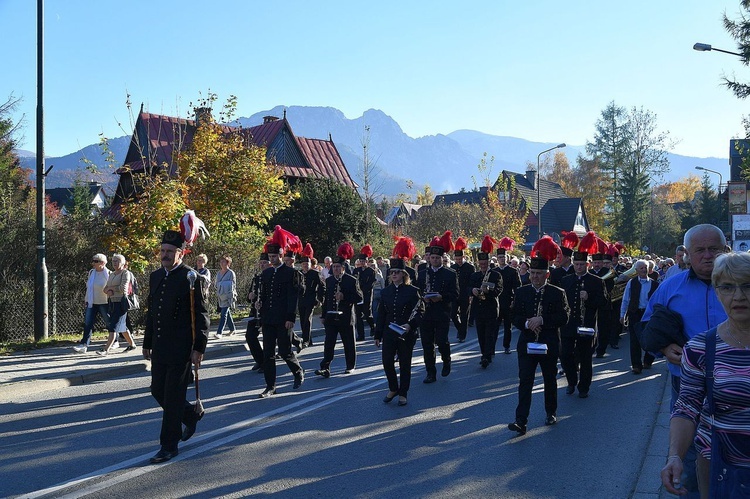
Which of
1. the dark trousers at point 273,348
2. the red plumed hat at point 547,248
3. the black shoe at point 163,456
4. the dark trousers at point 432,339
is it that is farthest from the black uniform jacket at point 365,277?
the black shoe at point 163,456

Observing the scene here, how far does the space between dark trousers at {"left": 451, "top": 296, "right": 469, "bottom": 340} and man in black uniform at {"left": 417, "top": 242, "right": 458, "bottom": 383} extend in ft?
13.9

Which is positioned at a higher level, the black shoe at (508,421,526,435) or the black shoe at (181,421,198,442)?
the black shoe at (181,421,198,442)

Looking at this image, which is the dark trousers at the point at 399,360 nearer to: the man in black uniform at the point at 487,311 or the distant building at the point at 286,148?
the man in black uniform at the point at 487,311

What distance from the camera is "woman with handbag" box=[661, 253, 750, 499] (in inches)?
113

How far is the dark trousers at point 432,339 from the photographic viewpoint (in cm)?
1090

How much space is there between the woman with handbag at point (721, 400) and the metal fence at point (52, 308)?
14.3m

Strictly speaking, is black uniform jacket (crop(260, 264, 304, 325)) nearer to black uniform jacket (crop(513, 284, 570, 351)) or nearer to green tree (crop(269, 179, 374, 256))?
black uniform jacket (crop(513, 284, 570, 351))

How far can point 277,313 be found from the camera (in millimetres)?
9898

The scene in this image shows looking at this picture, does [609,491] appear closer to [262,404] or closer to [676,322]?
[676,322]

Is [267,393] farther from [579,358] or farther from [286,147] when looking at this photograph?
[286,147]

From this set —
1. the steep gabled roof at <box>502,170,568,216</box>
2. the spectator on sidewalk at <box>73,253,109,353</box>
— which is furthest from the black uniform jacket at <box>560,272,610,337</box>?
the steep gabled roof at <box>502,170,568,216</box>

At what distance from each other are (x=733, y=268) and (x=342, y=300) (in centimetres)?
899

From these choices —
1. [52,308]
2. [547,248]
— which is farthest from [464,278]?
[52,308]

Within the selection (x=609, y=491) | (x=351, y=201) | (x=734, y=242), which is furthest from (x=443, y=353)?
(x=351, y=201)
